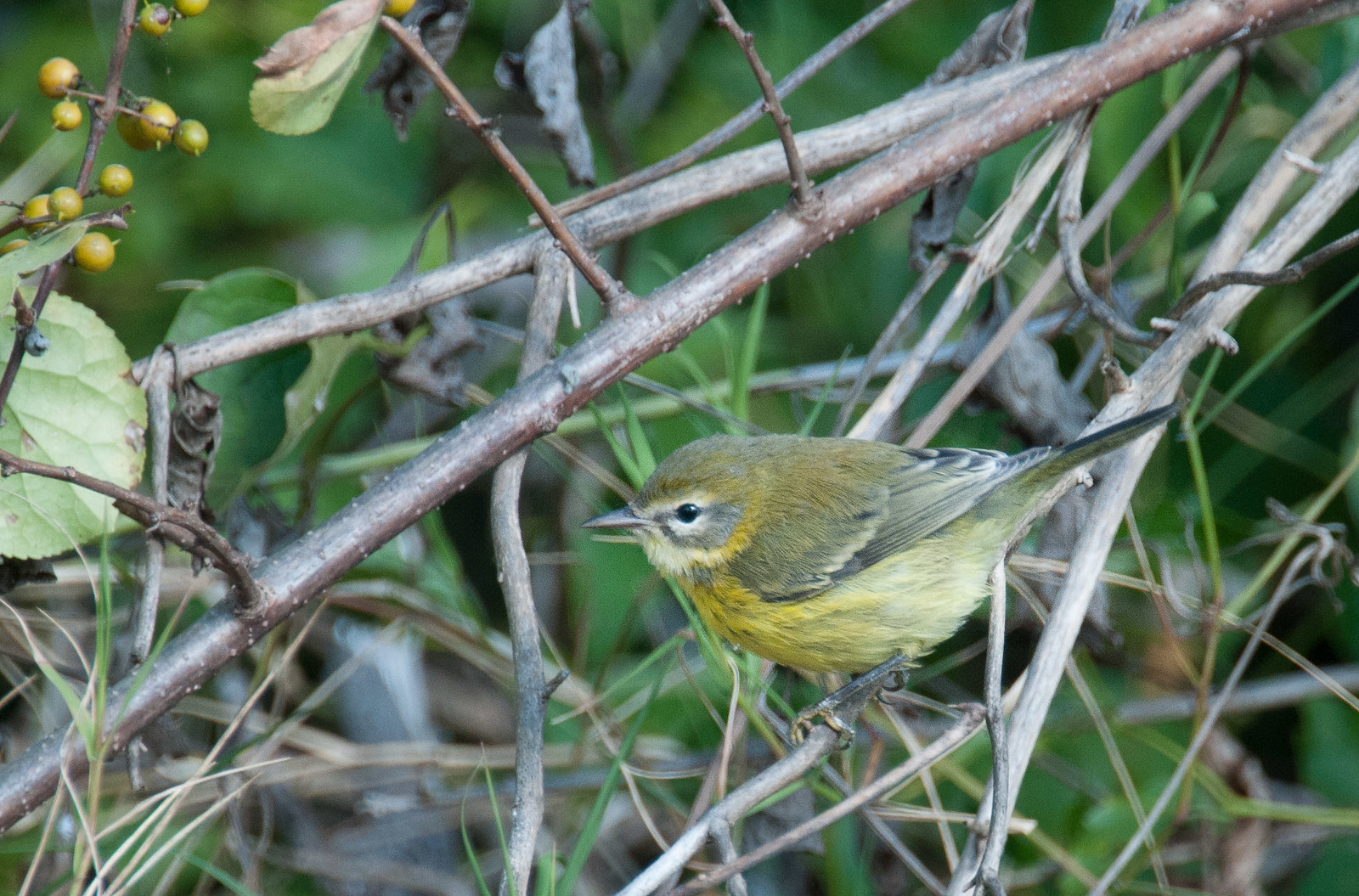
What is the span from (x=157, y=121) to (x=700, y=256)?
254cm

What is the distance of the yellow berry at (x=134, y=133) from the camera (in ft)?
6.58

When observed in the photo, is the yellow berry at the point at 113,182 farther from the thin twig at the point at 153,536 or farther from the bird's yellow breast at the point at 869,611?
the bird's yellow breast at the point at 869,611

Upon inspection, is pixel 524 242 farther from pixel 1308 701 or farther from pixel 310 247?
pixel 1308 701

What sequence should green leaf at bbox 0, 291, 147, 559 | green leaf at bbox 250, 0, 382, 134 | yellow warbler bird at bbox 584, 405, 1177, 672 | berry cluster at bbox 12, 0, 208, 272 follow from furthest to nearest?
yellow warbler bird at bbox 584, 405, 1177, 672, green leaf at bbox 0, 291, 147, 559, berry cluster at bbox 12, 0, 208, 272, green leaf at bbox 250, 0, 382, 134

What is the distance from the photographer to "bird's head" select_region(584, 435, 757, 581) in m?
2.89

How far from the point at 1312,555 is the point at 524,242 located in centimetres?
228

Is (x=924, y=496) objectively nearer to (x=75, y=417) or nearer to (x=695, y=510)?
(x=695, y=510)

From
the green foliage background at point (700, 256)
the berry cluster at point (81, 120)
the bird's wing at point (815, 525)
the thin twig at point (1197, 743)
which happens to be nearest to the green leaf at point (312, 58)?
the berry cluster at point (81, 120)

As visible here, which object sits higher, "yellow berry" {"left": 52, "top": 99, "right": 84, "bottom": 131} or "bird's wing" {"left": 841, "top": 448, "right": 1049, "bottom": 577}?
"yellow berry" {"left": 52, "top": 99, "right": 84, "bottom": 131}

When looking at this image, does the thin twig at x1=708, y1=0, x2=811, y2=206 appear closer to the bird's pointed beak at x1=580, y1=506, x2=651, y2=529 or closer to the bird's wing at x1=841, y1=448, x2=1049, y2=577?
the bird's wing at x1=841, y1=448, x2=1049, y2=577

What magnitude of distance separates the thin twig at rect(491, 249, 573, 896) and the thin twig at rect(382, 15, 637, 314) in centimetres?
24

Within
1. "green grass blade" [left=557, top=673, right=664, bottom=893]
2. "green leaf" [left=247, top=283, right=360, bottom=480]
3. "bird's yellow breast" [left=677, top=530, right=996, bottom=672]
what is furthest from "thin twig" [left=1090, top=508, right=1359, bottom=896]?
"green leaf" [left=247, top=283, right=360, bottom=480]

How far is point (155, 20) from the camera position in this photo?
1.88m

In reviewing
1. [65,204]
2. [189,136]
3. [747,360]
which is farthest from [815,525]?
[65,204]
